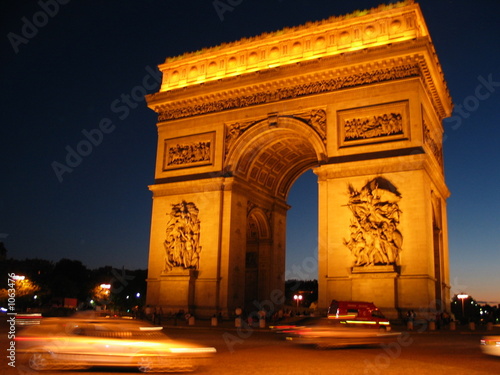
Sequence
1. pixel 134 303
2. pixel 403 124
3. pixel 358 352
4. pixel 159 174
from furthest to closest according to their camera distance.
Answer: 1. pixel 134 303
2. pixel 159 174
3. pixel 403 124
4. pixel 358 352

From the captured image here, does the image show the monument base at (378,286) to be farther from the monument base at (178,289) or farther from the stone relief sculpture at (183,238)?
the stone relief sculpture at (183,238)

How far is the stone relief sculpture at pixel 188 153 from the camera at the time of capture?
3531 centimetres

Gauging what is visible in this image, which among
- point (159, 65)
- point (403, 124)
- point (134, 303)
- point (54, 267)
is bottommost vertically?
point (134, 303)

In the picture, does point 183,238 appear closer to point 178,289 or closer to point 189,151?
point 178,289

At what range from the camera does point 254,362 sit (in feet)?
44.5

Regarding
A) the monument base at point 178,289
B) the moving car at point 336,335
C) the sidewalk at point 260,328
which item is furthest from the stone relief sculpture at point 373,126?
the moving car at point 336,335

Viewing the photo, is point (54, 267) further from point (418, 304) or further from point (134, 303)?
point (418, 304)

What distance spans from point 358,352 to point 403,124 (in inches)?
631

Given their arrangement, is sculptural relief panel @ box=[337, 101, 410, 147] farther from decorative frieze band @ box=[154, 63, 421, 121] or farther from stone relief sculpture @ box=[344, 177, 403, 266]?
stone relief sculpture @ box=[344, 177, 403, 266]

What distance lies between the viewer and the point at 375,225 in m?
28.2

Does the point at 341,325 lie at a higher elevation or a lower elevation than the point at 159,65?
lower

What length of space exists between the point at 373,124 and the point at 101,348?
74.9 feet

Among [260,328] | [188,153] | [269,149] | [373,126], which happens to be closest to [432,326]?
[260,328]

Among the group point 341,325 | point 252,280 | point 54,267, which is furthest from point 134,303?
point 341,325
